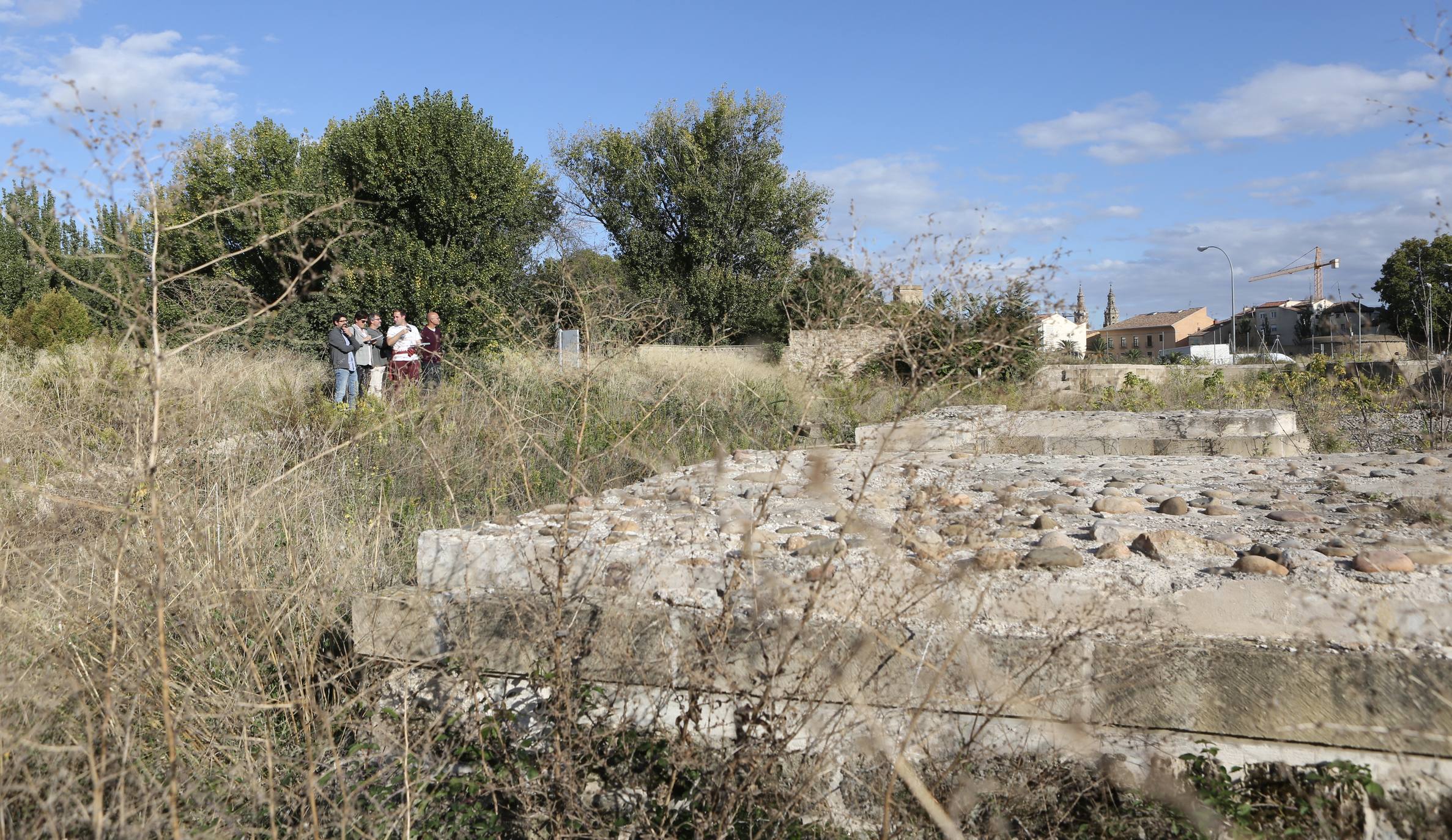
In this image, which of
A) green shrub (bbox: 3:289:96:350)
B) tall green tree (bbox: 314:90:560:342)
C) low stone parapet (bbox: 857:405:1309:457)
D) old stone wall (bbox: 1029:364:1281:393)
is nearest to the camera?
low stone parapet (bbox: 857:405:1309:457)

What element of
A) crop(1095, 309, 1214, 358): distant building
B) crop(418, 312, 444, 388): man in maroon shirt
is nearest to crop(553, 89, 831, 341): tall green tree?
crop(418, 312, 444, 388): man in maroon shirt

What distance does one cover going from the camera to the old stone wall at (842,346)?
5.97 ft

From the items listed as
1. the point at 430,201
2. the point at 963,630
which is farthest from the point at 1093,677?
the point at 430,201

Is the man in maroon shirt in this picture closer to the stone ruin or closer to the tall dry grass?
the tall dry grass

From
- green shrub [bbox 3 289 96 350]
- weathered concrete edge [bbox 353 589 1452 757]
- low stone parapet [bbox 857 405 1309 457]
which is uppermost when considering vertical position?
green shrub [bbox 3 289 96 350]

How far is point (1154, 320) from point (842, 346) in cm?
6305

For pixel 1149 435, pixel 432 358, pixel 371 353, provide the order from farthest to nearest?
pixel 371 353 < pixel 432 358 < pixel 1149 435

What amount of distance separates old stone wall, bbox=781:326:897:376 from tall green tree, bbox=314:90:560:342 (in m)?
12.4

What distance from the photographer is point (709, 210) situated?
20438 millimetres

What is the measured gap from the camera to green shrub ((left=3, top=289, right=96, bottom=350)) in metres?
12.1

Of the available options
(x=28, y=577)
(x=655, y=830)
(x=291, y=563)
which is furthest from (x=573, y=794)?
(x=28, y=577)

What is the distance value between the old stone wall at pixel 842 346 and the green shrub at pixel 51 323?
13.2m

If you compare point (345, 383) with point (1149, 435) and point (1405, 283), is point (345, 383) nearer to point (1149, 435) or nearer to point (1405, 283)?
point (1149, 435)

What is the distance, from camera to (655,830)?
170 cm
